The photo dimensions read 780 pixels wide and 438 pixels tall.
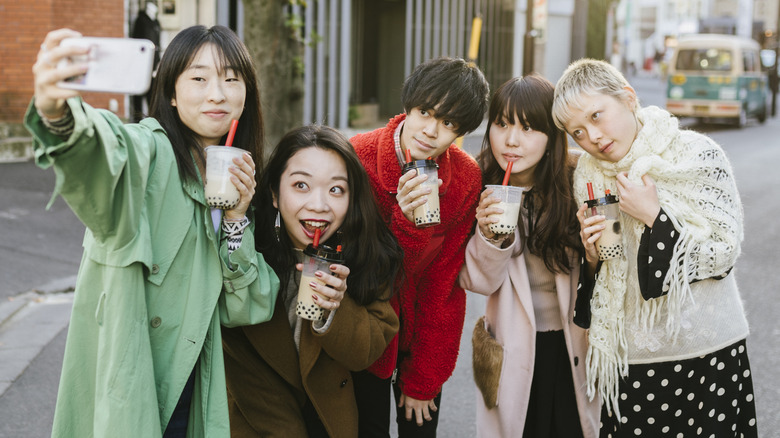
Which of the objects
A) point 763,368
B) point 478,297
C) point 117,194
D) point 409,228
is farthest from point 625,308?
point 478,297

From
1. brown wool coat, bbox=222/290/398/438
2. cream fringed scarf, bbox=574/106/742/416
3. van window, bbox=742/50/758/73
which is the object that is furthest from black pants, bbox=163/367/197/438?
van window, bbox=742/50/758/73

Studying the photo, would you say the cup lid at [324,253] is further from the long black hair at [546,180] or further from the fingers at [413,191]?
the long black hair at [546,180]

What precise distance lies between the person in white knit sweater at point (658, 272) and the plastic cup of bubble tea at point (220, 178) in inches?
47.3

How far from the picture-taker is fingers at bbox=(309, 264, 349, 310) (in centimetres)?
224

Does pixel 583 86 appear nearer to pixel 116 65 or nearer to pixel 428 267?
pixel 428 267

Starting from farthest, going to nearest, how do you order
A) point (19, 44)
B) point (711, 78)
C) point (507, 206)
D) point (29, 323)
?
point (711, 78)
point (19, 44)
point (29, 323)
point (507, 206)

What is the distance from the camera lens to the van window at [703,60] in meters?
20.3

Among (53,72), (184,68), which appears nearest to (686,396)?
(184,68)

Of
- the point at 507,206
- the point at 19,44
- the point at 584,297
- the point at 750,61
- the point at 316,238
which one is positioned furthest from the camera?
the point at 750,61

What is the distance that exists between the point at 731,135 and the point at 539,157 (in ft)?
63.2

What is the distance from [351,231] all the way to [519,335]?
851mm

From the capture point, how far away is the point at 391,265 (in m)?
2.57

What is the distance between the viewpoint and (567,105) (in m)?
2.63

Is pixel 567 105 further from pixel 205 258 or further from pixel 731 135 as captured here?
pixel 731 135
